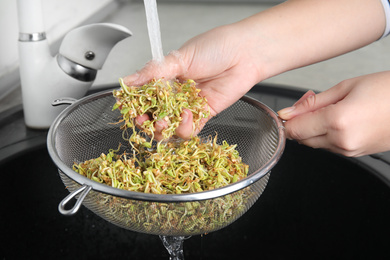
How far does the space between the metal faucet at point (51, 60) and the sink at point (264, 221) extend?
0.29 feet

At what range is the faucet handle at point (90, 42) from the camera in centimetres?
92

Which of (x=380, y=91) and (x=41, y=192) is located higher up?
(x=380, y=91)

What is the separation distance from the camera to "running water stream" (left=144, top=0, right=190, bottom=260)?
808 millimetres

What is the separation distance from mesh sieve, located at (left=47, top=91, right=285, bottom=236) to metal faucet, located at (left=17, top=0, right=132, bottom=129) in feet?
0.19

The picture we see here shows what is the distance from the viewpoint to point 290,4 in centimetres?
99

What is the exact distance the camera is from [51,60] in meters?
0.95

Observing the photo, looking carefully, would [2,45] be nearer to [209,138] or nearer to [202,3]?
[209,138]

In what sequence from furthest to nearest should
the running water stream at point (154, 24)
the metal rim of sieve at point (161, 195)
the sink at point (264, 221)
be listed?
the sink at point (264, 221), the running water stream at point (154, 24), the metal rim of sieve at point (161, 195)

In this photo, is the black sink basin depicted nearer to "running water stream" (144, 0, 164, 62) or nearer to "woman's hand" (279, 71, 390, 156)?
"woman's hand" (279, 71, 390, 156)

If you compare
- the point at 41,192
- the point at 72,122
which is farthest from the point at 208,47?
the point at 41,192

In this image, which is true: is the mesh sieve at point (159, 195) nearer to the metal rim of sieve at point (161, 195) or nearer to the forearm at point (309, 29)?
the metal rim of sieve at point (161, 195)

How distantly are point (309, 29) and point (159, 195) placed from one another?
20.8 inches

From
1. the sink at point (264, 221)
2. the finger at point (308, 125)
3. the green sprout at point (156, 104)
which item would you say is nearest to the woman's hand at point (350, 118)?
the finger at point (308, 125)

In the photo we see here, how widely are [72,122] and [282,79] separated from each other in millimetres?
1083
